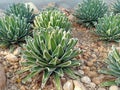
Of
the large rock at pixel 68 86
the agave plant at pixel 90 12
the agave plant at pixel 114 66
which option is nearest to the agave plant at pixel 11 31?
the large rock at pixel 68 86

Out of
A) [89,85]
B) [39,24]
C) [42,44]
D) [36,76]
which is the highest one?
[39,24]

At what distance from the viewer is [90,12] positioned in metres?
6.43

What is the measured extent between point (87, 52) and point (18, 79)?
4.39 feet

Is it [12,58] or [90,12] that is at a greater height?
[90,12]

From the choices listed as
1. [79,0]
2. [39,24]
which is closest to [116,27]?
[39,24]

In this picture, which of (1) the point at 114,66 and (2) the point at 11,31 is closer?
(1) the point at 114,66

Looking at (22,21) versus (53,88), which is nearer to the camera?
Result: (53,88)

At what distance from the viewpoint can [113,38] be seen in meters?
5.72

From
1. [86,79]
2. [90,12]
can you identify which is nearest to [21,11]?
[90,12]

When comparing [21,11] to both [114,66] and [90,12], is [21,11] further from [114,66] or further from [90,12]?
[114,66]

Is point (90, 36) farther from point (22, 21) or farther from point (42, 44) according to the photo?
point (42, 44)

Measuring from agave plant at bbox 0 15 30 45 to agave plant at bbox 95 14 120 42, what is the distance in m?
1.41

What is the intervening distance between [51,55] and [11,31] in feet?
3.89

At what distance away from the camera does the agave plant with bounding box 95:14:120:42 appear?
5656 millimetres
